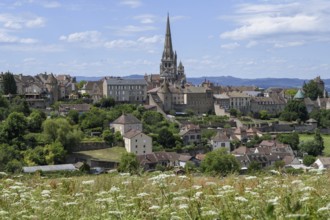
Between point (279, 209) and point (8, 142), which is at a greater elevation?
point (279, 209)

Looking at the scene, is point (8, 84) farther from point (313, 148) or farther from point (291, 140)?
point (313, 148)

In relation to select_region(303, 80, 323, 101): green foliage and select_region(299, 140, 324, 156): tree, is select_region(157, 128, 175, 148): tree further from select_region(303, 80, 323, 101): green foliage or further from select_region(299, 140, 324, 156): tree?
select_region(303, 80, 323, 101): green foliage

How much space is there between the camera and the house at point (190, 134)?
158 feet

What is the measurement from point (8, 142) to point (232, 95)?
1652 inches

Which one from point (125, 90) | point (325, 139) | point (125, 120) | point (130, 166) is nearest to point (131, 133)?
point (125, 120)

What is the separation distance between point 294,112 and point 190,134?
22629 mm

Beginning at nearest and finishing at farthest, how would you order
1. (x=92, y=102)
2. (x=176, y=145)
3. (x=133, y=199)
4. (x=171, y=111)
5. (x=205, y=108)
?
(x=133, y=199), (x=176, y=145), (x=92, y=102), (x=171, y=111), (x=205, y=108)

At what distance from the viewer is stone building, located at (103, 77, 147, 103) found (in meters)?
64.3

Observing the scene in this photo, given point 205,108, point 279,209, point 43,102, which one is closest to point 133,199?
point 279,209

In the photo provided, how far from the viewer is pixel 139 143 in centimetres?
4069

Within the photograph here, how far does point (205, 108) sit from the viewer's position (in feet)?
230

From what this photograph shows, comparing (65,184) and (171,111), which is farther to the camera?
(171,111)

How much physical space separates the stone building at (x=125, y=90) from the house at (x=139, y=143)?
2277cm

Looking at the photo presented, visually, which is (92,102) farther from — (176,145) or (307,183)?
(307,183)
